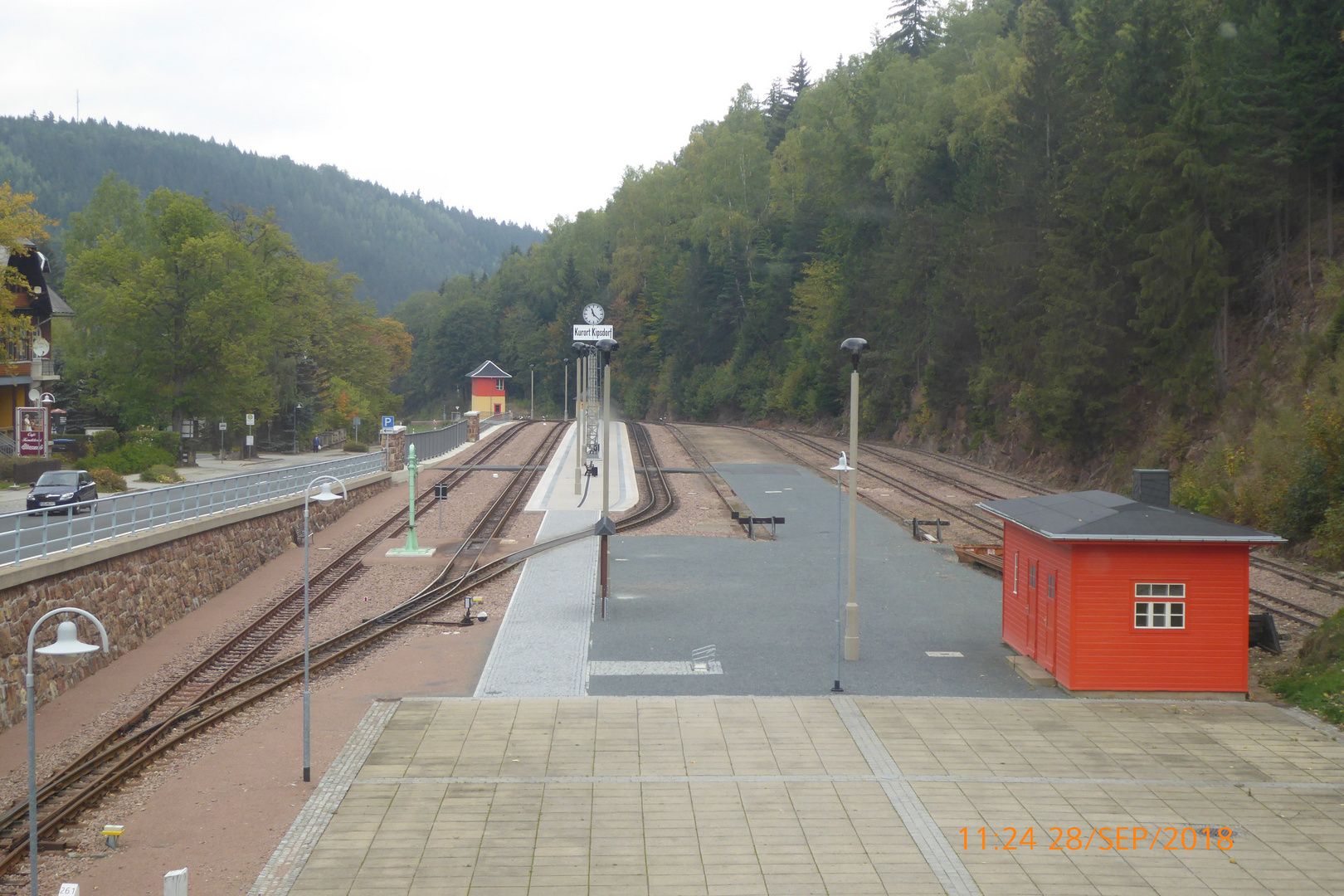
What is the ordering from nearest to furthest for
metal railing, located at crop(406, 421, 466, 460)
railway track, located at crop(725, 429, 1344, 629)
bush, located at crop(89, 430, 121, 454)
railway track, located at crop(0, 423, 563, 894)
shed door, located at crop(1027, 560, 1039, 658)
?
railway track, located at crop(0, 423, 563, 894) < shed door, located at crop(1027, 560, 1039, 658) < railway track, located at crop(725, 429, 1344, 629) < metal railing, located at crop(406, 421, 466, 460) < bush, located at crop(89, 430, 121, 454)

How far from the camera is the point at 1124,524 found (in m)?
13.3

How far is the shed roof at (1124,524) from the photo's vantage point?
12961mm

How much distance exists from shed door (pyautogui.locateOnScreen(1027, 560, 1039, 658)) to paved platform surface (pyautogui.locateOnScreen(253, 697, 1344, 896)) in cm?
187

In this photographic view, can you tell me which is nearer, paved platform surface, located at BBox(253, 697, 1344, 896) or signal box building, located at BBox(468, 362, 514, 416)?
paved platform surface, located at BBox(253, 697, 1344, 896)

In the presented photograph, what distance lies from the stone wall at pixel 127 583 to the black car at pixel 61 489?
4.99m

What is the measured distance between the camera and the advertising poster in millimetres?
35875

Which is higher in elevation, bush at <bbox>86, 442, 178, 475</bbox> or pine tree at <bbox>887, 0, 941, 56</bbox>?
pine tree at <bbox>887, 0, 941, 56</bbox>

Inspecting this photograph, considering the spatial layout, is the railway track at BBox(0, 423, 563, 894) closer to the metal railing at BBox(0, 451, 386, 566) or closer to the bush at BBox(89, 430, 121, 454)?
the metal railing at BBox(0, 451, 386, 566)

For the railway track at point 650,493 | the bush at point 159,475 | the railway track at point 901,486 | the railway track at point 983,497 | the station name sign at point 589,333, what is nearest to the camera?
the railway track at point 983,497

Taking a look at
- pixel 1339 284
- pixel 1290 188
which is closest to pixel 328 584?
pixel 1339 284

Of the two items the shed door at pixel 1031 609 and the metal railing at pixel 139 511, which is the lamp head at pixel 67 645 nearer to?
the metal railing at pixel 139 511

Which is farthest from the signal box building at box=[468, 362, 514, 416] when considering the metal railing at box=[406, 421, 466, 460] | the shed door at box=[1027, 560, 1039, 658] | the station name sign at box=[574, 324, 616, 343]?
the shed door at box=[1027, 560, 1039, 658]

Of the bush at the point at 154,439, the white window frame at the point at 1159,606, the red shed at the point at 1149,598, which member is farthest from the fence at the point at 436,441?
the white window frame at the point at 1159,606

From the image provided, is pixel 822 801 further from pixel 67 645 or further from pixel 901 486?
pixel 901 486
